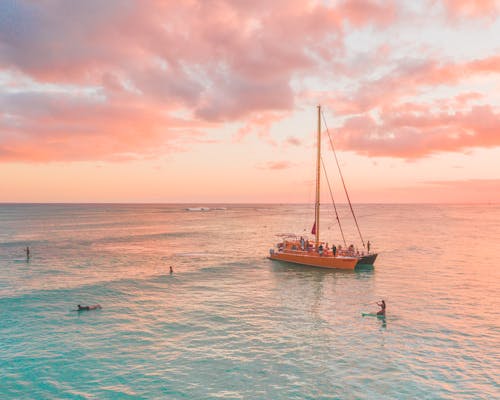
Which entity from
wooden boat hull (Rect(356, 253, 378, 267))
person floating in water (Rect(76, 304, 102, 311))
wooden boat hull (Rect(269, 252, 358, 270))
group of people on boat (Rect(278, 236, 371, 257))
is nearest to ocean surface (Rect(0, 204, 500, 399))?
person floating in water (Rect(76, 304, 102, 311))

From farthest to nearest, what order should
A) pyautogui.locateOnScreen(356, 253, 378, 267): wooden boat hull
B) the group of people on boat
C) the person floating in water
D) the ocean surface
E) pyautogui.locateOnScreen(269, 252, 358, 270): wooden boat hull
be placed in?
the group of people on boat → pyautogui.locateOnScreen(356, 253, 378, 267): wooden boat hull → pyautogui.locateOnScreen(269, 252, 358, 270): wooden boat hull → the person floating in water → the ocean surface

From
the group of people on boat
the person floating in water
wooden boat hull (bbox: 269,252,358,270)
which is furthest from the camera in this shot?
the group of people on boat

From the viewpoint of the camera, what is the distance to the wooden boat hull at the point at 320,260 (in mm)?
49812

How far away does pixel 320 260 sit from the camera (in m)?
51.1

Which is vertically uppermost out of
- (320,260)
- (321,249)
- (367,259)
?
(321,249)

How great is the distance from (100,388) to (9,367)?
698 centimetres

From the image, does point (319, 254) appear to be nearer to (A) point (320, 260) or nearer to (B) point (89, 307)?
(A) point (320, 260)

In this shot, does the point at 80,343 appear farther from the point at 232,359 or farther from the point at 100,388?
the point at 232,359

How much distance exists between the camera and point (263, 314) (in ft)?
103

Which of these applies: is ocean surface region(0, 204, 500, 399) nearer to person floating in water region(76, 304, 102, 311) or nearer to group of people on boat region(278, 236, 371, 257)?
person floating in water region(76, 304, 102, 311)

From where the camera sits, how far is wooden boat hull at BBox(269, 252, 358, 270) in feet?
163

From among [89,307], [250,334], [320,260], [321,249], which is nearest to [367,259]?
[321,249]

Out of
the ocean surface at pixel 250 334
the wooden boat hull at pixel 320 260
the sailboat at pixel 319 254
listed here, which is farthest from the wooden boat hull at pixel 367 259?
the ocean surface at pixel 250 334

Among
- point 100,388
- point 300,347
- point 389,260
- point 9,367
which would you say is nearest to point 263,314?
point 300,347
